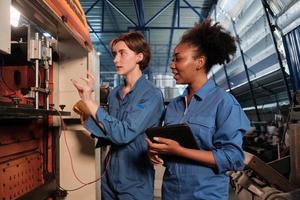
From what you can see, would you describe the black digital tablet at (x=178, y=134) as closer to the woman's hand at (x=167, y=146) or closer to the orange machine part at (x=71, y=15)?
the woman's hand at (x=167, y=146)

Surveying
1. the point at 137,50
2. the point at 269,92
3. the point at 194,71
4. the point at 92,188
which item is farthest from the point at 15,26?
the point at 269,92

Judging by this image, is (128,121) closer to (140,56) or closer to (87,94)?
(87,94)

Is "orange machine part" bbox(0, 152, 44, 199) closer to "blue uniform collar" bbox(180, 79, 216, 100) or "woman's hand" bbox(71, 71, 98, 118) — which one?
"woman's hand" bbox(71, 71, 98, 118)

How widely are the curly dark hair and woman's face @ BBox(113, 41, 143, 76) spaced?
0.32 metres

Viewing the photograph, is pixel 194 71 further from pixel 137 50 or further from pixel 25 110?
pixel 25 110

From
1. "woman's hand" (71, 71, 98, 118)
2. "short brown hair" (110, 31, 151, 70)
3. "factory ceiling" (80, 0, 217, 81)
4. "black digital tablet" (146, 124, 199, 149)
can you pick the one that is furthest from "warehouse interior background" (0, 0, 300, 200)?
"factory ceiling" (80, 0, 217, 81)

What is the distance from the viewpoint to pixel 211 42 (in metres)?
1.20

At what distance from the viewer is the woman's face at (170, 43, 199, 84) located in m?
1.17

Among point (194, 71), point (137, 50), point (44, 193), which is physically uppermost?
point (137, 50)

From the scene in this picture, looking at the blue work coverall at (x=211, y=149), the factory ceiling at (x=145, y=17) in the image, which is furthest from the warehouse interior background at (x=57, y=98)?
the factory ceiling at (x=145, y=17)

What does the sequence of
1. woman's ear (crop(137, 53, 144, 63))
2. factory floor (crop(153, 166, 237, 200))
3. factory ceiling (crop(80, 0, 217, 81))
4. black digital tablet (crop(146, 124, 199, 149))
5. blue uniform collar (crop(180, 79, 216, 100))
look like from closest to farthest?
black digital tablet (crop(146, 124, 199, 149))
blue uniform collar (crop(180, 79, 216, 100))
woman's ear (crop(137, 53, 144, 63))
factory floor (crop(153, 166, 237, 200))
factory ceiling (crop(80, 0, 217, 81))

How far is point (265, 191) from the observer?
2340 millimetres

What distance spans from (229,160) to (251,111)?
5912mm

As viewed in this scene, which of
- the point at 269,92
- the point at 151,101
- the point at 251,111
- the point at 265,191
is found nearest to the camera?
the point at 151,101
